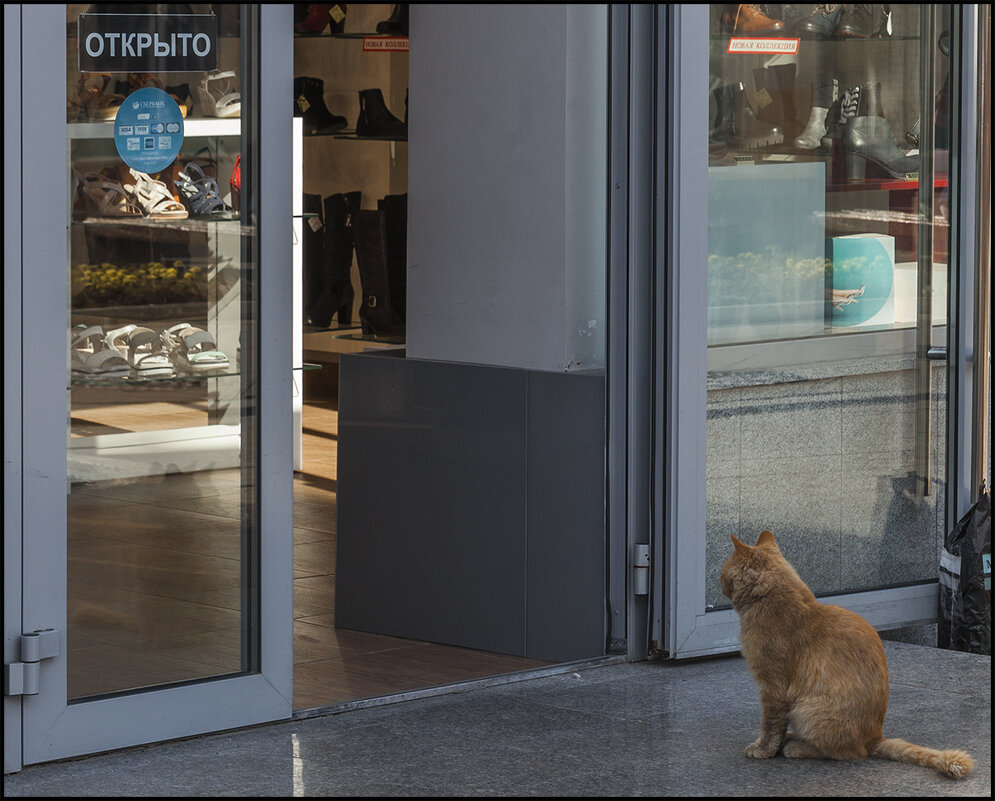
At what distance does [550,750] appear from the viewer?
4117 mm

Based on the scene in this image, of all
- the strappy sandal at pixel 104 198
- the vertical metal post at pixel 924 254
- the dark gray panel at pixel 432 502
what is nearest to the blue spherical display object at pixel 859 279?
the vertical metal post at pixel 924 254

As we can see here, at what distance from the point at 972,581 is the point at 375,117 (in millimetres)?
3303

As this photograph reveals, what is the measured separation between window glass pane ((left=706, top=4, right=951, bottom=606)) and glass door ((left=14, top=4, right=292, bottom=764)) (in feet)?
5.14

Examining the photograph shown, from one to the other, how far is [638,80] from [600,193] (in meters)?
0.37

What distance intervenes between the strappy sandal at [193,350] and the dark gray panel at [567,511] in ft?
3.95

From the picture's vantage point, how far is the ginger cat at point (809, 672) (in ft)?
12.8

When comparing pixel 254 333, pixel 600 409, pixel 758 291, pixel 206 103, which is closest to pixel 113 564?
pixel 254 333

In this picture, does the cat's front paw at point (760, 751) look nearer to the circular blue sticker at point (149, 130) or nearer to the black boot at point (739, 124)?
the black boot at point (739, 124)

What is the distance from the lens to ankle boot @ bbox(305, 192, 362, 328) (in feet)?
27.3

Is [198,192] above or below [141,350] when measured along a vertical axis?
above

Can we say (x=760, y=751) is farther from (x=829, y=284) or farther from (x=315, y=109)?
(x=315, y=109)

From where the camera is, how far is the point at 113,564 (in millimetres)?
4070

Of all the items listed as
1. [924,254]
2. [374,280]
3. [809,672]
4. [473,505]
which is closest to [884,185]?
[924,254]

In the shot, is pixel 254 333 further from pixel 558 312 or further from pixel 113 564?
pixel 558 312
